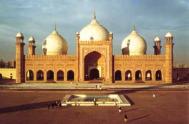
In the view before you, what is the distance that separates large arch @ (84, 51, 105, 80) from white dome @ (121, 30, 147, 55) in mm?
3230

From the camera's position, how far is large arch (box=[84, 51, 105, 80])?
3186 cm

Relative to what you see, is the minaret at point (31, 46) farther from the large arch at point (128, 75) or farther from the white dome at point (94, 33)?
the large arch at point (128, 75)

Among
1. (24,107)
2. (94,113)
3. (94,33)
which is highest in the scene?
(94,33)

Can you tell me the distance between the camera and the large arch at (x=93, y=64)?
31.9 m

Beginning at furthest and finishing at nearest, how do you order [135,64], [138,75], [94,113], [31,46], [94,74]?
[31,46] → [138,75] → [94,74] → [135,64] → [94,113]

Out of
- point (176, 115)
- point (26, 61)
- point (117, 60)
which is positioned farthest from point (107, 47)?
point (176, 115)

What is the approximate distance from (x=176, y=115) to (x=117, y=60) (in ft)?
57.6

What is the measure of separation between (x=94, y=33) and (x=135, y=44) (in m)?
3.97

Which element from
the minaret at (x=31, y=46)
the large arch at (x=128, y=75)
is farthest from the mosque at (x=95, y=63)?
the minaret at (x=31, y=46)

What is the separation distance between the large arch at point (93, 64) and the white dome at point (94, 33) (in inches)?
55.1

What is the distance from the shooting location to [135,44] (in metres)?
33.2

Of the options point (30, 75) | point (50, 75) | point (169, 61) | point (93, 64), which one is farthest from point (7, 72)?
point (169, 61)

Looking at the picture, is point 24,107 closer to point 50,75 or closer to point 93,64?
point 93,64

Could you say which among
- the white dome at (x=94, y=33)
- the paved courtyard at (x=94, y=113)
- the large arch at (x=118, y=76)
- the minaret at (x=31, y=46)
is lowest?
the paved courtyard at (x=94, y=113)
